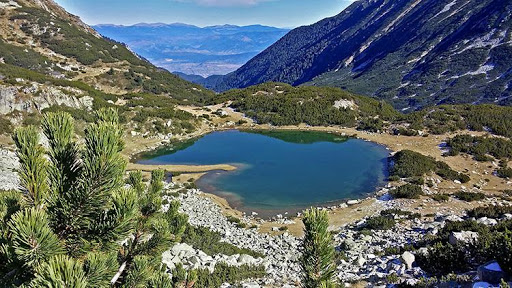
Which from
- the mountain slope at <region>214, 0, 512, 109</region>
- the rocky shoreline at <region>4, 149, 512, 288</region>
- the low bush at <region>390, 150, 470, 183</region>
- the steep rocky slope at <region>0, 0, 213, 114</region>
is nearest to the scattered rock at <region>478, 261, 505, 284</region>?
the rocky shoreline at <region>4, 149, 512, 288</region>

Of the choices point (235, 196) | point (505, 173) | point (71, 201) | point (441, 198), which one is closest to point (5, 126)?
point (235, 196)

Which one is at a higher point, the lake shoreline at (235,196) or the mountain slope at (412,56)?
the mountain slope at (412,56)

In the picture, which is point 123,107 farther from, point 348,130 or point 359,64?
point 359,64

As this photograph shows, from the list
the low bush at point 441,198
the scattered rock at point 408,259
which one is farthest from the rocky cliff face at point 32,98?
the low bush at point 441,198

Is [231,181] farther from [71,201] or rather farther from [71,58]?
[71,58]

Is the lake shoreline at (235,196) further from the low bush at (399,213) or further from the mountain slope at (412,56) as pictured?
the mountain slope at (412,56)

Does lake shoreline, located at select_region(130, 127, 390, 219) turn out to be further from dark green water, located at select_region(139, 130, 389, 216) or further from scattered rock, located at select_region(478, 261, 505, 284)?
scattered rock, located at select_region(478, 261, 505, 284)

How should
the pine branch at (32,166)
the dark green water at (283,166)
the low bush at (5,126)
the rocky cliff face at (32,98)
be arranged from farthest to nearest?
1. the rocky cliff face at (32,98)
2. the low bush at (5,126)
3. the dark green water at (283,166)
4. the pine branch at (32,166)

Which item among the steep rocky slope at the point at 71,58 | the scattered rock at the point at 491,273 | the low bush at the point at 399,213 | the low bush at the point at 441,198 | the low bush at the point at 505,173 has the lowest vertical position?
the low bush at the point at 505,173
